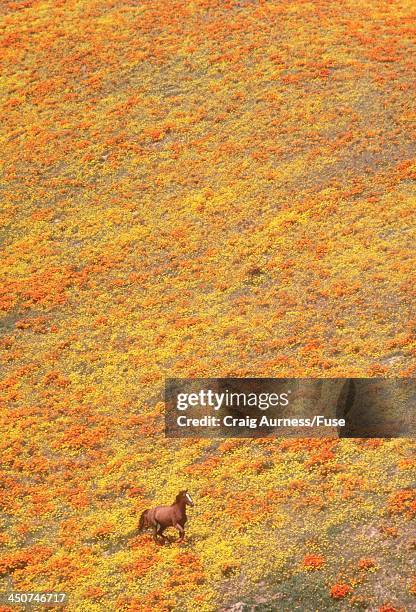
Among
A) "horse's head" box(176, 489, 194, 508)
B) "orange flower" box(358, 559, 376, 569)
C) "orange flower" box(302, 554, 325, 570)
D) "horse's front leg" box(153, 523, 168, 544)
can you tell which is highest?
"horse's head" box(176, 489, 194, 508)

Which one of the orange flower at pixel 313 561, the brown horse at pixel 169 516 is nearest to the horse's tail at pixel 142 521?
the brown horse at pixel 169 516

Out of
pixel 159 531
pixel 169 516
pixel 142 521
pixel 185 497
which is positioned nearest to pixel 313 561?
pixel 185 497

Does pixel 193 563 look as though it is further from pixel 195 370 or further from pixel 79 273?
pixel 79 273

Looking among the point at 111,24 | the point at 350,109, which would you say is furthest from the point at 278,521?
the point at 111,24

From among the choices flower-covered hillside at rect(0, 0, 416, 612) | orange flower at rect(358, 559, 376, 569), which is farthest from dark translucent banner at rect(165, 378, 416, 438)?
orange flower at rect(358, 559, 376, 569)

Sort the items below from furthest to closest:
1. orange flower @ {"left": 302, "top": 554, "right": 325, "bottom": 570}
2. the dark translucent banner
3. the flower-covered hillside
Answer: the dark translucent banner
the flower-covered hillside
orange flower @ {"left": 302, "top": 554, "right": 325, "bottom": 570}

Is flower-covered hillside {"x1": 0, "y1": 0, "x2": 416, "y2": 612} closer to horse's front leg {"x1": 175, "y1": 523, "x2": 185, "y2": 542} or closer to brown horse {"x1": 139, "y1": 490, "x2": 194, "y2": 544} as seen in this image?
horse's front leg {"x1": 175, "y1": 523, "x2": 185, "y2": 542}

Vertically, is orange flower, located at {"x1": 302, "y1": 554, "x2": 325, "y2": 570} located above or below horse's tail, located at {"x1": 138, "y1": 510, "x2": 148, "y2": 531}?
above
